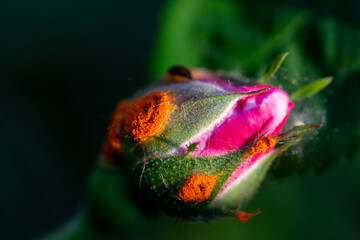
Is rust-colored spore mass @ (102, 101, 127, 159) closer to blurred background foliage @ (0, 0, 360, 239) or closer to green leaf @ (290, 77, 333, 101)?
blurred background foliage @ (0, 0, 360, 239)

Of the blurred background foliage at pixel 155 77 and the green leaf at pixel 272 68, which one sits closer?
the green leaf at pixel 272 68

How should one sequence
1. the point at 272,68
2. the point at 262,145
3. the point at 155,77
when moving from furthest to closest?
1. the point at 155,77
2. the point at 272,68
3. the point at 262,145

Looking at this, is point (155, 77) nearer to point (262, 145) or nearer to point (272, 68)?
point (272, 68)

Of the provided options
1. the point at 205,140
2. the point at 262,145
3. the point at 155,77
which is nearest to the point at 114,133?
the point at 205,140

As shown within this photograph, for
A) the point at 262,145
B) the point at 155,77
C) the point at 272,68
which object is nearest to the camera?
the point at 262,145

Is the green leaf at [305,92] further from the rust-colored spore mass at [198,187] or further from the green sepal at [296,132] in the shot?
the rust-colored spore mass at [198,187]

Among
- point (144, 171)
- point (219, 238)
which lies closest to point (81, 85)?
point (219, 238)

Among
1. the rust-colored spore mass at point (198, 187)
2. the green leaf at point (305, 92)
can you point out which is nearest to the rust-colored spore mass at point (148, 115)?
the rust-colored spore mass at point (198, 187)
